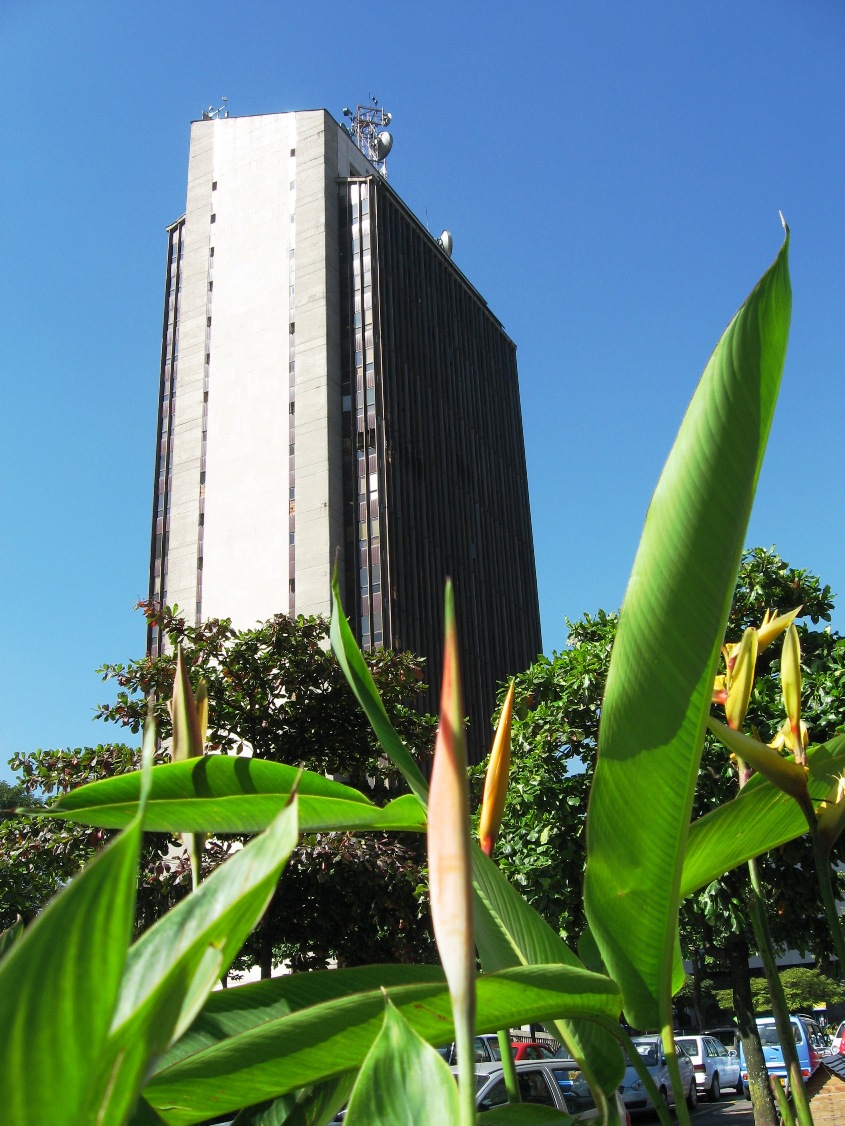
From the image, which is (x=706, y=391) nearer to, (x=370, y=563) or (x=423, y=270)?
(x=370, y=563)

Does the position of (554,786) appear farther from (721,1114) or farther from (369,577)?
(369,577)

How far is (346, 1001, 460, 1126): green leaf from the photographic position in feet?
2.52

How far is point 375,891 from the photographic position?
999 cm

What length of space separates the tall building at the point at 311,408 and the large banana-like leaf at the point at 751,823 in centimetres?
2760

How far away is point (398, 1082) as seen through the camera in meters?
A: 0.78

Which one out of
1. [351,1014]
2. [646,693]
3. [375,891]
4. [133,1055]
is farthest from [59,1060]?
[375,891]

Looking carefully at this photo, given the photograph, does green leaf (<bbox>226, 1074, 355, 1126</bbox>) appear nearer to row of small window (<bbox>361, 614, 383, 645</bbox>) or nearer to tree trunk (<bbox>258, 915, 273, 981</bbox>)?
tree trunk (<bbox>258, 915, 273, 981</bbox>)

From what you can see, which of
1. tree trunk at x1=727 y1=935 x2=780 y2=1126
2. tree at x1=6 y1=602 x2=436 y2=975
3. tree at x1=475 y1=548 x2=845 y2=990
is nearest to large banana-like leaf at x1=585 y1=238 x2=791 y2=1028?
tree at x1=475 y1=548 x2=845 y2=990

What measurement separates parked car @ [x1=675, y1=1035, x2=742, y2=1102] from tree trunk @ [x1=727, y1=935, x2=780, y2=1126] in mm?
10045

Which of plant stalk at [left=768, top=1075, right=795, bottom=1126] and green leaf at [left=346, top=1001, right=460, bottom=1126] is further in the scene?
plant stalk at [left=768, top=1075, right=795, bottom=1126]

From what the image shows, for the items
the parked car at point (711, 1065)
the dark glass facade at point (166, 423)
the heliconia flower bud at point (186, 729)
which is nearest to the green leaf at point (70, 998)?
the heliconia flower bud at point (186, 729)

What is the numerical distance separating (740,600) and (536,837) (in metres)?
3.07

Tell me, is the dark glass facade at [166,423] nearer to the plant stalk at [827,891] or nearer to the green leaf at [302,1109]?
the green leaf at [302,1109]

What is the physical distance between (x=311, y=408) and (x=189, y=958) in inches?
1281
